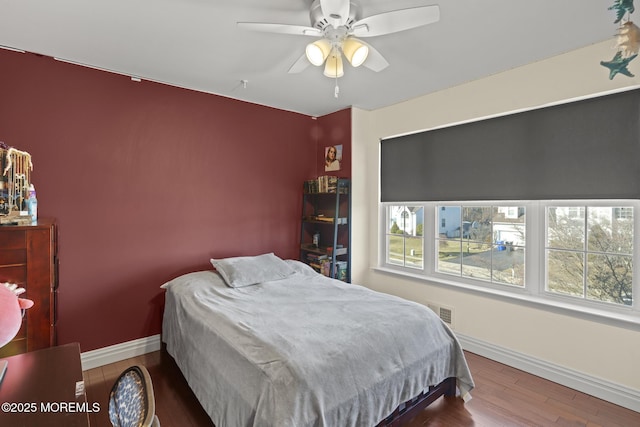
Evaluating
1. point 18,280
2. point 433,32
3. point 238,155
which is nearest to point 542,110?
point 433,32

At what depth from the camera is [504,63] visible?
252cm

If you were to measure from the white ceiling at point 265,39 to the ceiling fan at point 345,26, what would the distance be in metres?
0.19

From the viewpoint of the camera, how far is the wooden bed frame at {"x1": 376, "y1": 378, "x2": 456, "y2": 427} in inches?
70.1

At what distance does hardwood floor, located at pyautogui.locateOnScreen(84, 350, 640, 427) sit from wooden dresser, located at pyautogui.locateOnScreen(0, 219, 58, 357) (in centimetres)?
74

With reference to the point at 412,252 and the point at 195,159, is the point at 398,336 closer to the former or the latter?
the point at 412,252

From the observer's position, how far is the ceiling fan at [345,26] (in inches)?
58.9

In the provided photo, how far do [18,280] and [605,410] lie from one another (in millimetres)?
3560

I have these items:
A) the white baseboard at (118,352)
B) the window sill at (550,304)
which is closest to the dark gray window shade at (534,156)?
the window sill at (550,304)

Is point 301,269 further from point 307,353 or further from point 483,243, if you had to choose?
point 483,243

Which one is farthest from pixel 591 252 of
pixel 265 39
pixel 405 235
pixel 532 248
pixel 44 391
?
pixel 44 391

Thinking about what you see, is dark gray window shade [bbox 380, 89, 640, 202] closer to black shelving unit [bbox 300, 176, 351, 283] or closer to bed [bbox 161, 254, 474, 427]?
black shelving unit [bbox 300, 176, 351, 283]

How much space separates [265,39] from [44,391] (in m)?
2.17

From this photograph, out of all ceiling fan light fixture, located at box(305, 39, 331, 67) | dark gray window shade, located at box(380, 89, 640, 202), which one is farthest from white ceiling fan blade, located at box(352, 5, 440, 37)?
dark gray window shade, located at box(380, 89, 640, 202)

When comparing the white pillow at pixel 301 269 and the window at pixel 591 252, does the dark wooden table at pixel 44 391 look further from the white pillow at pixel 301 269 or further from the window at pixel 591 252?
the window at pixel 591 252
